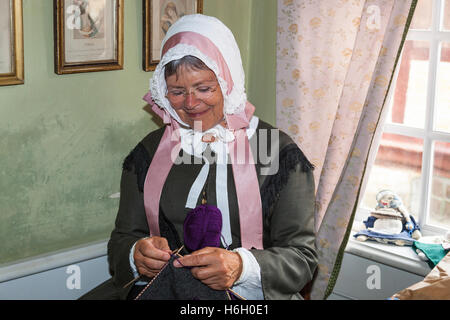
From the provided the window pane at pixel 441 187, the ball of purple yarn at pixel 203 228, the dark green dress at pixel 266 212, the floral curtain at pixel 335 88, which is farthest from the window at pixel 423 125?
the ball of purple yarn at pixel 203 228

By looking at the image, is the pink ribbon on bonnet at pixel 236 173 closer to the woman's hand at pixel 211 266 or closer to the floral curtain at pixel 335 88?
the woman's hand at pixel 211 266

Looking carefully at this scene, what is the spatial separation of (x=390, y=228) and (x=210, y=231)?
1.05 metres

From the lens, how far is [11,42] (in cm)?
205

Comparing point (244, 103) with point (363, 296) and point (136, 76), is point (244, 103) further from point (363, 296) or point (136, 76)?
point (363, 296)

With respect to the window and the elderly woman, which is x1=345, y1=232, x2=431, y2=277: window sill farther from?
the elderly woman

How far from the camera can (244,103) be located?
6.76 feet

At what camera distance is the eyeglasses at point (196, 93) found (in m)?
1.95

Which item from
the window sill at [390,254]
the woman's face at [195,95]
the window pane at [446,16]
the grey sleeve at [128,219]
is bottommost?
the window sill at [390,254]

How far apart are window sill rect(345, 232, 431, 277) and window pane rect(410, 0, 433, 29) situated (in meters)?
0.92

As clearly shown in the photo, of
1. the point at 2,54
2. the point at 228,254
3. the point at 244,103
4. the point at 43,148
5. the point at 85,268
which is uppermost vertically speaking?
the point at 2,54

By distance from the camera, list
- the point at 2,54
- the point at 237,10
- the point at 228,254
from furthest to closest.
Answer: the point at 237,10 < the point at 2,54 < the point at 228,254

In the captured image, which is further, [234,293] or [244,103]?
[244,103]

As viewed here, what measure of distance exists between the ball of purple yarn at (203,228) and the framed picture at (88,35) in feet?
2.42
